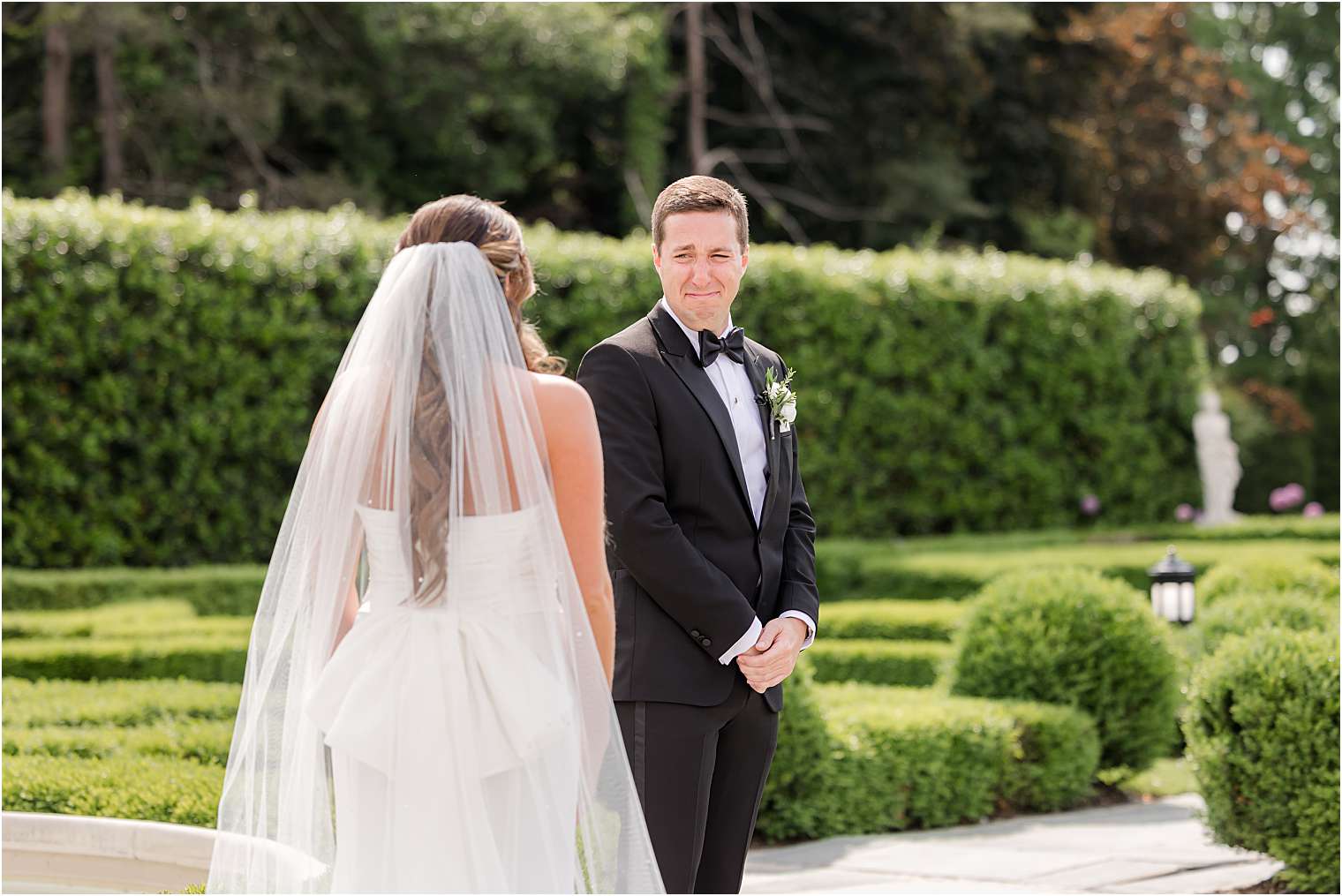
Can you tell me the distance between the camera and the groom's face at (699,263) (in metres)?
3.33

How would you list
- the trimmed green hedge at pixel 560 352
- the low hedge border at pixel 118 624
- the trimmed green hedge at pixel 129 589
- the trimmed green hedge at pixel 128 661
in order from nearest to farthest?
the trimmed green hedge at pixel 128 661, the low hedge border at pixel 118 624, the trimmed green hedge at pixel 129 589, the trimmed green hedge at pixel 560 352

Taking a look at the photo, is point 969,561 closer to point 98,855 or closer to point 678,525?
point 98,855

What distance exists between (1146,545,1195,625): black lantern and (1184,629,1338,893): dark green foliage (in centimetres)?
355

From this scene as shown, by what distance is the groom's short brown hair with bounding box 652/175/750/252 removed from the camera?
→ 3328 mm

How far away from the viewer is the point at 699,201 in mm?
3328

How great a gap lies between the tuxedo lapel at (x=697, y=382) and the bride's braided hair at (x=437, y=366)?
0.40m

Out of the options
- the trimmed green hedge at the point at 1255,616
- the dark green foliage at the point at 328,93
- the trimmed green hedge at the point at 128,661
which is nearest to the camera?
the trimmed green hedge at the point at 1255,616

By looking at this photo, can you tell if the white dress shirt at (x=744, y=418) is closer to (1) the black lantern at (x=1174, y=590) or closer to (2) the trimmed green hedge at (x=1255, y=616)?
(2) the trimmed green hedge at (x=1255, y=616)

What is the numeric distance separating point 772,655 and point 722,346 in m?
0.72

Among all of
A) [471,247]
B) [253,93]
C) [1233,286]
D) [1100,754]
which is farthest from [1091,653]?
[1233,286]

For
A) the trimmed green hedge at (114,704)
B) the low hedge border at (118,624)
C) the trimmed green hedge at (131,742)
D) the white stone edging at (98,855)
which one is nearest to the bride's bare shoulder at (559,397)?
the white stone edging at (98,855)

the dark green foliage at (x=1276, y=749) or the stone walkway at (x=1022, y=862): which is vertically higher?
Answer: the dark green foliage at (x=1276, y=749)

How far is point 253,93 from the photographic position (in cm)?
1894

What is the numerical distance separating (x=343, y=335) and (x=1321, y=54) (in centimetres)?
2626
